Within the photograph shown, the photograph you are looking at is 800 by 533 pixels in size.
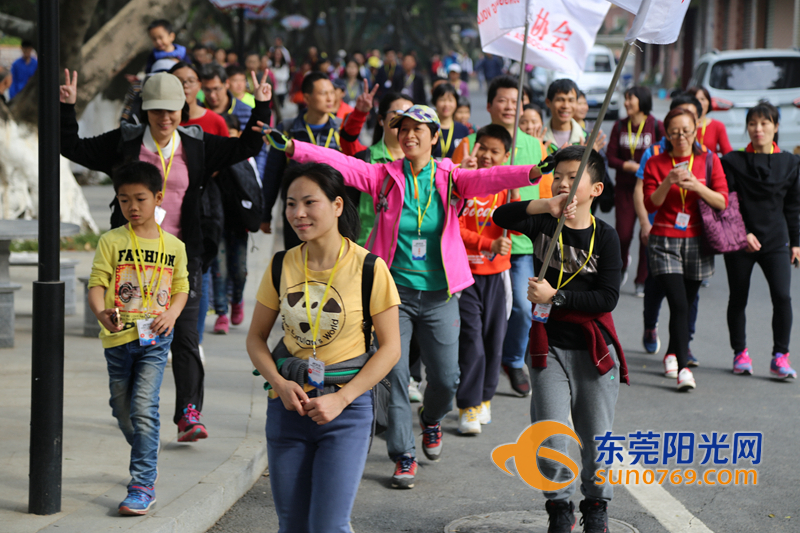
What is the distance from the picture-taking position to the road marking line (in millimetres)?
4605

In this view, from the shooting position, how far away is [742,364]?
748 cm

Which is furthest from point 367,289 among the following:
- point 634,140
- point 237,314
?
point 634,140

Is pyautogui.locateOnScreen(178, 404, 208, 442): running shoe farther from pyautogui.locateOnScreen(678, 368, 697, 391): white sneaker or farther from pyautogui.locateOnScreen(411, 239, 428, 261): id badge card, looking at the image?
pyautogui.locateOnScreen(678, 368, 697, 391): white sneaker

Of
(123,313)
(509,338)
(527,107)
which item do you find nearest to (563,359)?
(123,313)

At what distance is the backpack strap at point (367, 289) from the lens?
3.58m

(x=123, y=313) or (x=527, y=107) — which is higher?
(x=527, y=107)

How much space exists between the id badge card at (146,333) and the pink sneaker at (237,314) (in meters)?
4.10

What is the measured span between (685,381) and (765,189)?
5.16 feet

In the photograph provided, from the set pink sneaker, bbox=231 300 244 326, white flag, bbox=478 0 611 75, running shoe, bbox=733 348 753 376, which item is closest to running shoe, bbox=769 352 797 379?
running shoe, bbox=733 348 753 376

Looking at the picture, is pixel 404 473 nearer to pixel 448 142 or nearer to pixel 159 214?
pixel 159 214

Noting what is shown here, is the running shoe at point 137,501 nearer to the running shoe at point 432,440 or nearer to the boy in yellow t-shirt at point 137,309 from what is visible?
the boy in yellow t-shirt at point 137,309

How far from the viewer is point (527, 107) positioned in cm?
776

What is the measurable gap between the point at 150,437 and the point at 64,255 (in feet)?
25.0

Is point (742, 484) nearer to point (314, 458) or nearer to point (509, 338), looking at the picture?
point (509, 338)
